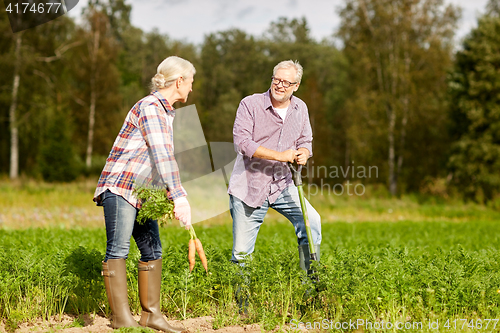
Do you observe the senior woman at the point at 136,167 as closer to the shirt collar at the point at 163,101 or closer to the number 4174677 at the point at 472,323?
the shirt collar at the point at 163,101

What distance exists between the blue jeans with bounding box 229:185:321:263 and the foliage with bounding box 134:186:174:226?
992mm

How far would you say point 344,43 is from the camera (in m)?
32.8

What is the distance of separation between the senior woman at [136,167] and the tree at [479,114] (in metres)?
24.0

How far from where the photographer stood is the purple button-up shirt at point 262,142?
4.64 m

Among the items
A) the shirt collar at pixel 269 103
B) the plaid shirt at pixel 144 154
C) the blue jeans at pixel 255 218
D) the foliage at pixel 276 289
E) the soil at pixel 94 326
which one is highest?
the shirt collar at pixel 269 103

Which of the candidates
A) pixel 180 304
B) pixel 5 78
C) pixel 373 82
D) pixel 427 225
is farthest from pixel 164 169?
pixel 373 82

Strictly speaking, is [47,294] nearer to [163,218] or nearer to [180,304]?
[180,304]

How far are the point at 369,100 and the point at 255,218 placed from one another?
2679 cm

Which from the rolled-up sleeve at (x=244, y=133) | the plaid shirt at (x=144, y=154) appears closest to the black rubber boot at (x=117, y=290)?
the plaid shirt at (x=144, y=154)

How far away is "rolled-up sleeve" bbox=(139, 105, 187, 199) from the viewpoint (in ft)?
12.3

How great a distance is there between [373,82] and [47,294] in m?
29.0

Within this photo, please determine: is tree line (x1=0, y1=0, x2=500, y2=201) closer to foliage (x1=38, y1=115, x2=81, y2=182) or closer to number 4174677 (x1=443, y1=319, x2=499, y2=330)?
foliage (x1=38, y1=115, x2=81, y2=182)

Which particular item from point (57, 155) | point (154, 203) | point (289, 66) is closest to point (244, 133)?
point (289, 66)

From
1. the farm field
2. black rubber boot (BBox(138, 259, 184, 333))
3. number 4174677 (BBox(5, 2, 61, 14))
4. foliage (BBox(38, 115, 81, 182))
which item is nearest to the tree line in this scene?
foliage (BBox(38, 115, 81, 182))
